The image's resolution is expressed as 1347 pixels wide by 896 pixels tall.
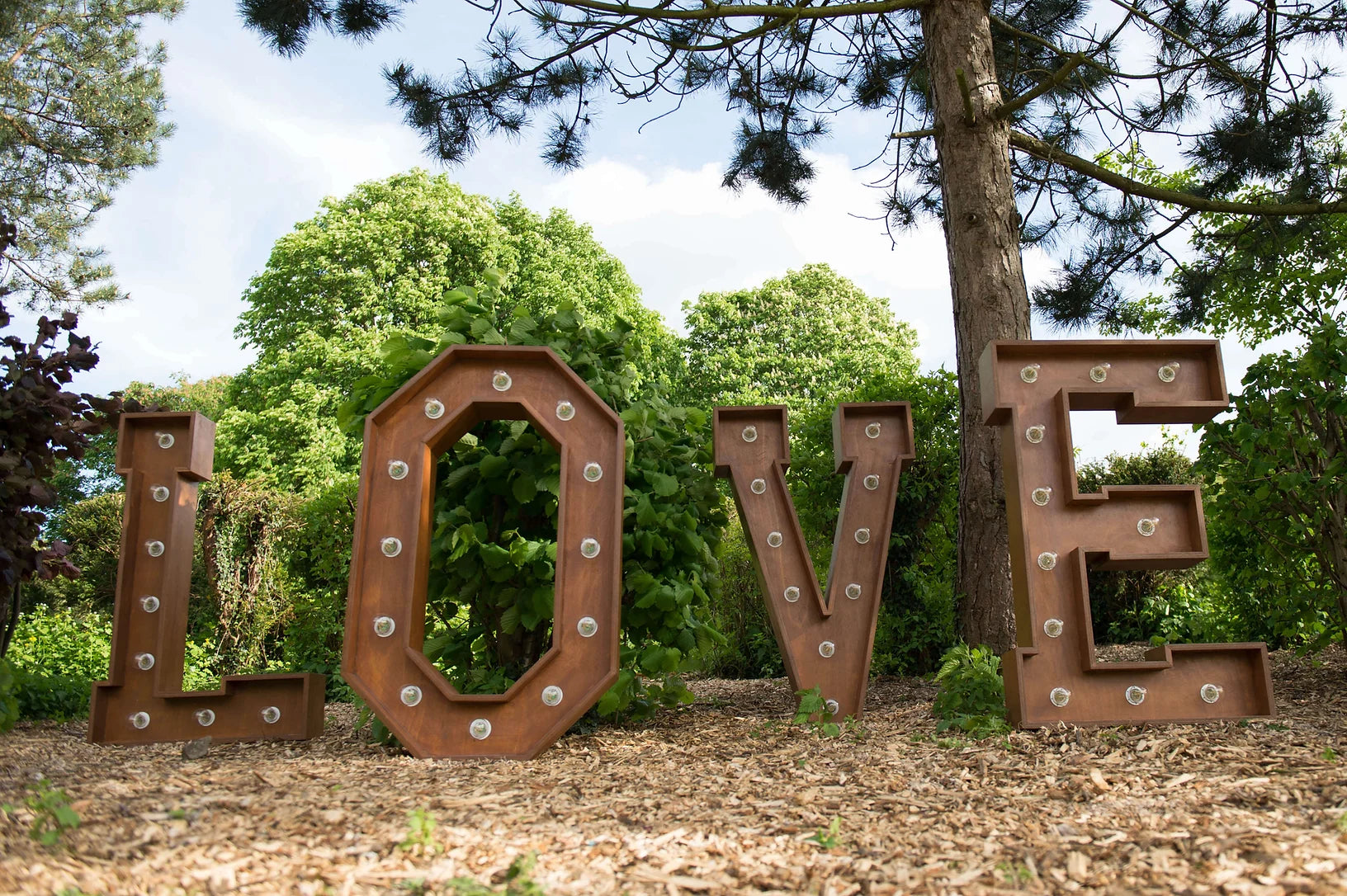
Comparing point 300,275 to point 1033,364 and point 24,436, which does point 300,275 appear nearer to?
point 24,436

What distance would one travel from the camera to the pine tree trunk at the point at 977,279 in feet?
16.1

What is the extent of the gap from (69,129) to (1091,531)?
11.8m

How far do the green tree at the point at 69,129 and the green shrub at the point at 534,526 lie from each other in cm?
915

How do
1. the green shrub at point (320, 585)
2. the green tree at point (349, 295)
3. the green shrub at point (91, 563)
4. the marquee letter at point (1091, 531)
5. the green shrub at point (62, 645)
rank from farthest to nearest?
the green tree at point (349, 295), the green shrub at point (91, 563), the green shrub at point (320, 585), the green shrub at point (62, 645), the marquee letter at point (1091, 531)

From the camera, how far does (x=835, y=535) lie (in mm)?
4402

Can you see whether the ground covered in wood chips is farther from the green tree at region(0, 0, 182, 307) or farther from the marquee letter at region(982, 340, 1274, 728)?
the green tree at region(0, 0, 182, 307)

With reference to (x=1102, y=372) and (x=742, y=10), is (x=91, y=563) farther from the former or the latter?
(x=1102, y=372)

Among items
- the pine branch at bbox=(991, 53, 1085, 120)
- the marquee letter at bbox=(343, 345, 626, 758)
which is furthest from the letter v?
the pine branch at bbox=(991, 53, 1085, 120)

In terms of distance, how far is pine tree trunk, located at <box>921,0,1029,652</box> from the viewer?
16.1 ft

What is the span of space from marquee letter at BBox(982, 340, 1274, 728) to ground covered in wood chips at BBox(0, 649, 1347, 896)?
143 millimetres

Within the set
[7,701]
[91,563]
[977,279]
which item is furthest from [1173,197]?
[91,563]

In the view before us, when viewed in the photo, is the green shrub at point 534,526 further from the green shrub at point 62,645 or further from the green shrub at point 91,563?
the green shrub at point 91,563

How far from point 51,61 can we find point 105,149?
107cm

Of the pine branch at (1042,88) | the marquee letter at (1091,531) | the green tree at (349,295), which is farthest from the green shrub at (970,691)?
the green tree at (349,295)
